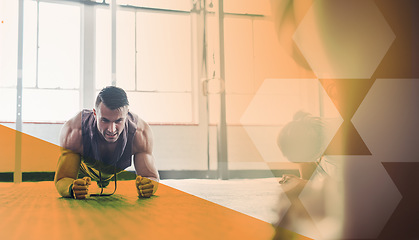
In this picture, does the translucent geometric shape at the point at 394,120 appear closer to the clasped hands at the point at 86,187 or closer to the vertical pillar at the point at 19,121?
the clasped hands at the point at 86,187

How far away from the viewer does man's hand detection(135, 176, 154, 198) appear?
1.17 meters

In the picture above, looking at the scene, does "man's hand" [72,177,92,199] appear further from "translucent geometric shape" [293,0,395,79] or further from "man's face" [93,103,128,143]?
"translucent geometric shape" [293,0,395,79]

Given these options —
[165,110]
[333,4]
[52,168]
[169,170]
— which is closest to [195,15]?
[165,110]

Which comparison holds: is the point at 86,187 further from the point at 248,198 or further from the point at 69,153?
the point at 248,198

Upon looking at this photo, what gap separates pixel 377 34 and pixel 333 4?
32 millimetres

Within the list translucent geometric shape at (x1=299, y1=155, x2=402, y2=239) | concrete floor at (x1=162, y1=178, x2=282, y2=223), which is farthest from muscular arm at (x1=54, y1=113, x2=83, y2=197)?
translucent geometric shape at (x1=299, y1=155, x2=402, y2=239)

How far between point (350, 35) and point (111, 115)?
3.48 feet

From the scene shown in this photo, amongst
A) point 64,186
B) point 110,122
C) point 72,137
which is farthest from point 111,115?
Result: point 64,186

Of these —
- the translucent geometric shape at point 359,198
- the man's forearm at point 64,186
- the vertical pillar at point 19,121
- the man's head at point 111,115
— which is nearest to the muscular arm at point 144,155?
the man's head at point 111,115

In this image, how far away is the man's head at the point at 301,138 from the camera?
0.29 meters

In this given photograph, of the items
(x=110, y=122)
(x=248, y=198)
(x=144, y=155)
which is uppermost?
(x=110, y=122)

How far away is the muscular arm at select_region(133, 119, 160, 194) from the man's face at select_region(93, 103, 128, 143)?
0.40 feet

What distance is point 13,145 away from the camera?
89.2 inches

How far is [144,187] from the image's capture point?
1166 millimetres
